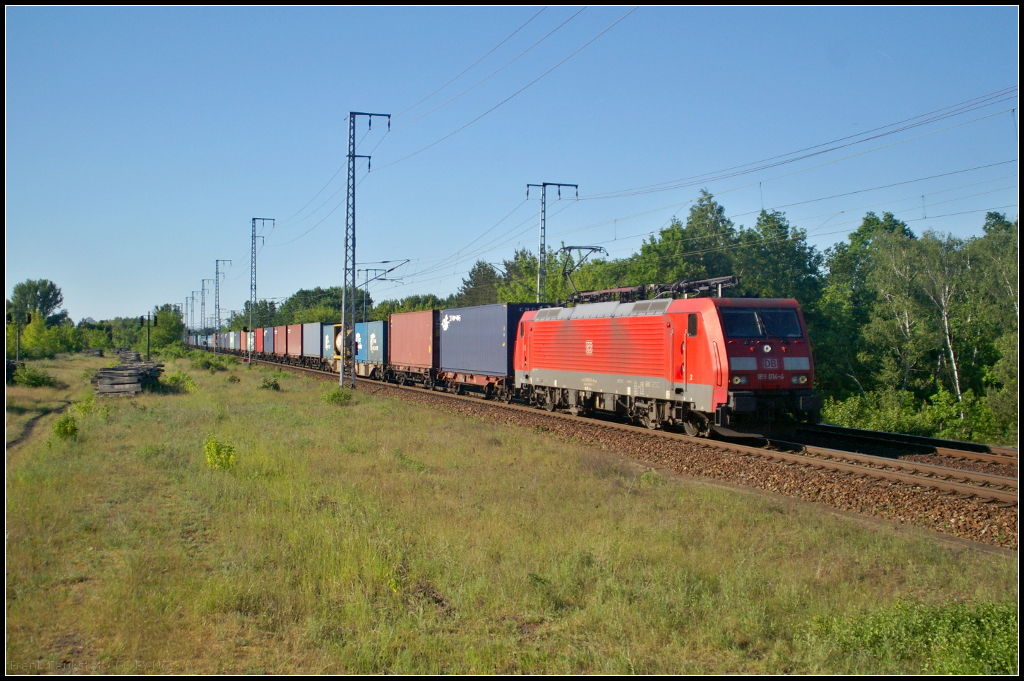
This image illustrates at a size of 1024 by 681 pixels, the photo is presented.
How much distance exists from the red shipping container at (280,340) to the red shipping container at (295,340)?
167 cm

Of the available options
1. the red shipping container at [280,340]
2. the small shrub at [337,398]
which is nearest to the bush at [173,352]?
the red shipping container at [280,340]

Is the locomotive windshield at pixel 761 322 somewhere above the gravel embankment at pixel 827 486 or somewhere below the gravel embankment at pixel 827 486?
above

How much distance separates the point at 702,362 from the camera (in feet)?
47.5

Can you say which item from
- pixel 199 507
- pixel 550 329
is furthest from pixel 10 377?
pixel 199 507

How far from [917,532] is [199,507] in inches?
379

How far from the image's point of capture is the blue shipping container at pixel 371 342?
3869cm

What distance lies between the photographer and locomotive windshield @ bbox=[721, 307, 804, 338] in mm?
14273

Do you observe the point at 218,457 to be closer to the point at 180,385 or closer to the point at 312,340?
the point at 180,385

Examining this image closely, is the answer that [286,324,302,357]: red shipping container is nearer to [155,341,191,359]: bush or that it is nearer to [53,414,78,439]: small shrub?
[155,341,191,359]: bush

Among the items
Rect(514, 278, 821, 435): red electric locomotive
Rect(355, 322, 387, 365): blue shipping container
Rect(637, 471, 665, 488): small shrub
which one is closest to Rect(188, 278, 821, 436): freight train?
Rect(514, 278, 821, 435): red electric locomotive

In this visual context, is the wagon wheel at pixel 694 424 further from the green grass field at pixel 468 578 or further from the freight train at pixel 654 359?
the green grass field at pixel 468 578

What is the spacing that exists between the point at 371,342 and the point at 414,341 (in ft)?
25.2

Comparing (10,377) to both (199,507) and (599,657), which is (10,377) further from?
(599,657)

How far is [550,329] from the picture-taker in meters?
21.6
